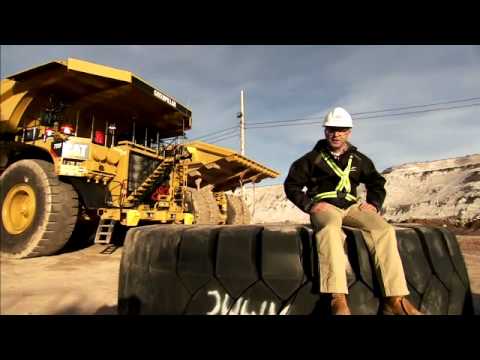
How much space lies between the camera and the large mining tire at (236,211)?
10.4 metres

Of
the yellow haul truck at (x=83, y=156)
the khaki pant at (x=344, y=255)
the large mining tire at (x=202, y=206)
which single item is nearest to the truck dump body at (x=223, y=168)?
the large mining tire at (x=202, y=206)

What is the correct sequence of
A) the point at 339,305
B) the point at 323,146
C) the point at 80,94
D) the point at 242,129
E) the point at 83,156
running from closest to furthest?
the point at 339,305
the point at 323,146
the point at 83,156
the point at 80,94
the point at 242,129

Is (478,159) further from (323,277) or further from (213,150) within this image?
(323,277)

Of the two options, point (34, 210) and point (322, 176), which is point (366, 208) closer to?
point (322, 176)

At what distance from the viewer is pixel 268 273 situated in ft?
4.32

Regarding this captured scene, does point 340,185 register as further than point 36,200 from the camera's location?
No

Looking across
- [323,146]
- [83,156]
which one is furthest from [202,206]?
[323,146]

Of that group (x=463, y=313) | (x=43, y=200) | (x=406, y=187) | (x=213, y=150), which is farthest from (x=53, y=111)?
(x=406, y=187)

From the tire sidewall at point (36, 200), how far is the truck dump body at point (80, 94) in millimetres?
963

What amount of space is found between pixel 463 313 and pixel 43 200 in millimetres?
5266

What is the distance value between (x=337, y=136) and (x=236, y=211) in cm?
886

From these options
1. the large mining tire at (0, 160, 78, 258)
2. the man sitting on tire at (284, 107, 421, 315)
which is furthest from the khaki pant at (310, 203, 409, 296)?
the large mining tire at (0, 160, 78, 258)

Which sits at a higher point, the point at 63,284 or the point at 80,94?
the point at 80,94
